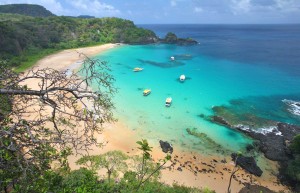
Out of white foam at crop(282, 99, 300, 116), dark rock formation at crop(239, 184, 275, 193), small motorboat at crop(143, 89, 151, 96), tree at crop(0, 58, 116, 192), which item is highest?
tree at crop(0, 58, 116, 192)

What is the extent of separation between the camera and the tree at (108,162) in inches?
739

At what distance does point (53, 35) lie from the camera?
7806cm

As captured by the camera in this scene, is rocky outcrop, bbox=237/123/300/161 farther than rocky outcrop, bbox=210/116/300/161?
No

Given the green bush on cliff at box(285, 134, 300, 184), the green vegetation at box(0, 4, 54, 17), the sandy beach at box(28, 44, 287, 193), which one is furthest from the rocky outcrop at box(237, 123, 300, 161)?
the green vegetation at box(0, 4, 54, 17)

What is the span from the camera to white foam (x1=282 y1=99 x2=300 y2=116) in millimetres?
33906

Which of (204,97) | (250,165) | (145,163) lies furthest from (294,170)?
(204,97)

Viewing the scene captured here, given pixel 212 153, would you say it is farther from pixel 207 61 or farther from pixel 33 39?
pixel 33 39

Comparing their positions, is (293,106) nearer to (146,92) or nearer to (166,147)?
(146,92)

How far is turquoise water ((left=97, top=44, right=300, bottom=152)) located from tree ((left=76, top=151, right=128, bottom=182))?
6.18 metres

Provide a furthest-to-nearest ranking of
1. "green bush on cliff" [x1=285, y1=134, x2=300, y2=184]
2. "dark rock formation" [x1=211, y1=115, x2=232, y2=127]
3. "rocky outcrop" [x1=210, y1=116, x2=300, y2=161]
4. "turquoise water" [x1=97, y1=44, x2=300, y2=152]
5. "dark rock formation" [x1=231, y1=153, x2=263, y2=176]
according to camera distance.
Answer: "dark rock formation" [x1=211, y1=115, x2=232, y2=127], "turquoise water" [x1=97, y1=44, x2=300, y2=152], "rocky outcrop" [x1=210, y1=116, x2=300, y2=161], "dark rock formation" [x1=231, y1=153, x2=263, y2=176], "green bush on cliff" [x1=285, y1=134, x2=300, y2=184]

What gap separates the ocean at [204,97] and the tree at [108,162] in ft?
20.1

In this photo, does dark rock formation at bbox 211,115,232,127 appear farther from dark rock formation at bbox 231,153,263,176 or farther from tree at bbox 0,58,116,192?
tree at bbox 0,58,116,192

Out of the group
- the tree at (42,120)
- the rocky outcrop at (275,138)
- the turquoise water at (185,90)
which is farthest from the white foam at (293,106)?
the tree at (42,120)

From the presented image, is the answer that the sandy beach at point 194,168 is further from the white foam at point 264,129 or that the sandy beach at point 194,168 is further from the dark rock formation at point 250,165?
the white foam at point 264,129
